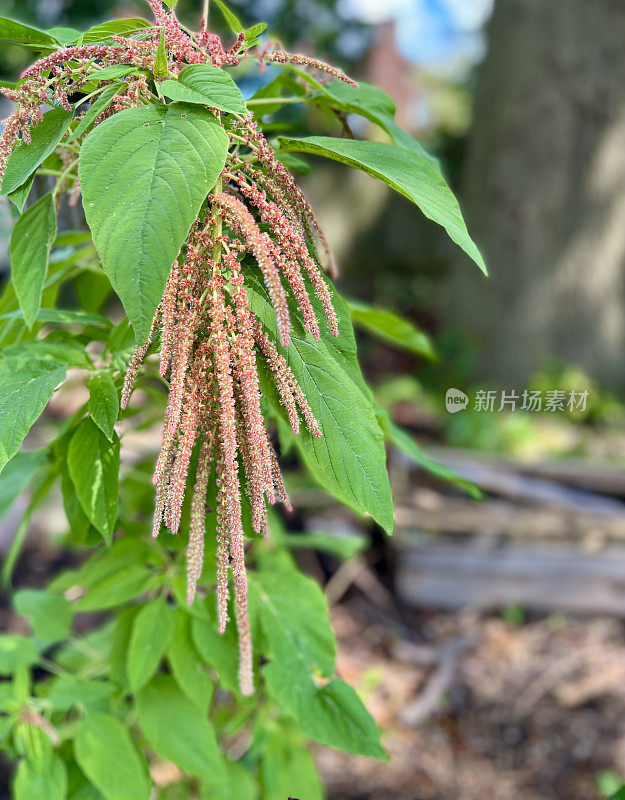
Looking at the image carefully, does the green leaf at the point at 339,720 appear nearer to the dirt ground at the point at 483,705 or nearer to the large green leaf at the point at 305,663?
the large green leaf at the point at 305,663

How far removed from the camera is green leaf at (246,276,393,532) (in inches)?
23.6

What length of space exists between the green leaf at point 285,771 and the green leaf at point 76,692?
316 mm

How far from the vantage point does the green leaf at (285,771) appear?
3.50 ft

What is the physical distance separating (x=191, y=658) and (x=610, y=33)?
12.7 ft

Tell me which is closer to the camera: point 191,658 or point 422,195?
point 422,195

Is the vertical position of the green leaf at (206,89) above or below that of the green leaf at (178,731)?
above

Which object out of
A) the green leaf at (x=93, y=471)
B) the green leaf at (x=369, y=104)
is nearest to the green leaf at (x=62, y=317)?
the green leaf at (x=93, y=471)

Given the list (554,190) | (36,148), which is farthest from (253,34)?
(554,190)

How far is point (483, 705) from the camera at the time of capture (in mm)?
2076

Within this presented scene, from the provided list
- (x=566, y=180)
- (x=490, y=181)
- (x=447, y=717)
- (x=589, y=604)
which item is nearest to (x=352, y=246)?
(x=490, y=181)

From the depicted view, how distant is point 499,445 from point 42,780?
2663mm

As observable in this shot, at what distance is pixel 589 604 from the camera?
244cm

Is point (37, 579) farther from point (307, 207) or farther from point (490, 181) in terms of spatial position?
point (490, 181)

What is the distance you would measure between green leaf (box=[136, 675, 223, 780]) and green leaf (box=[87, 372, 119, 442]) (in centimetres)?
44
